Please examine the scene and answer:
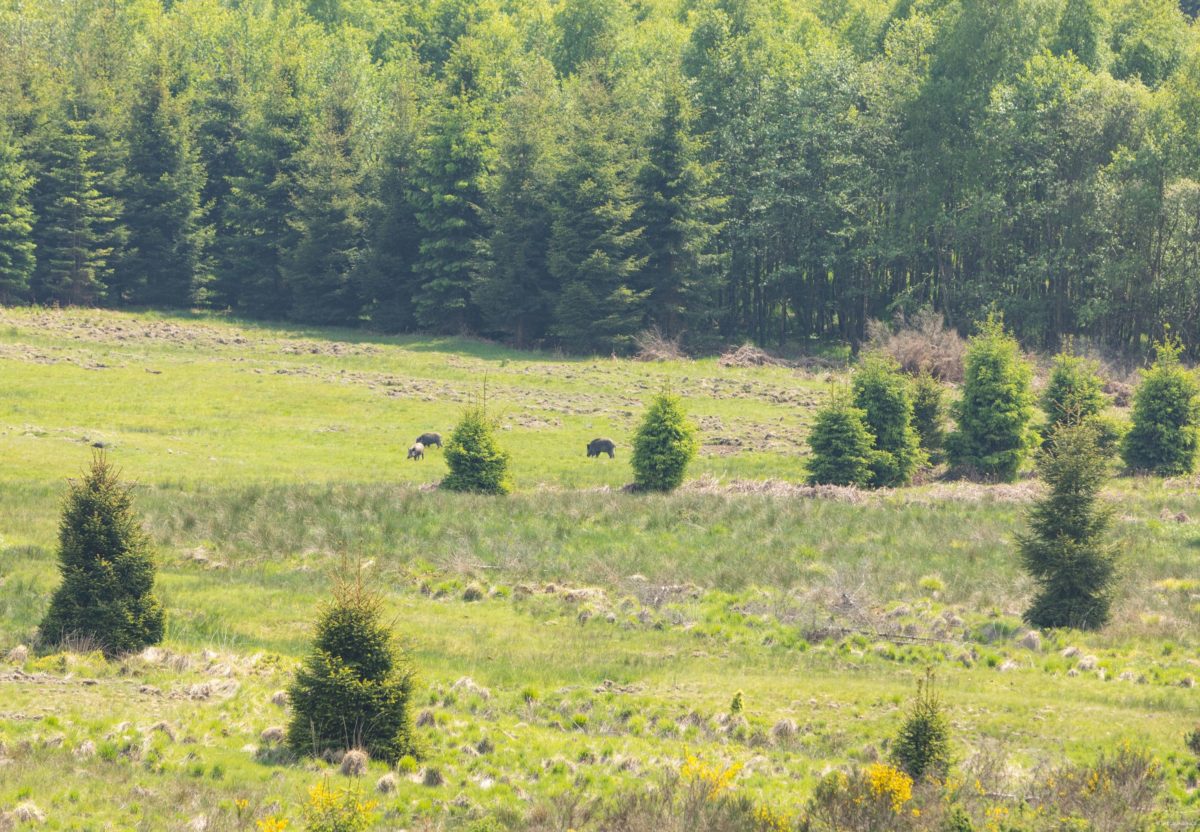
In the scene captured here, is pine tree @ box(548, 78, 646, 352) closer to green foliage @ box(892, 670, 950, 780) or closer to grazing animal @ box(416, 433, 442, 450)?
grazing animal @ box(416, 433, 442, 450)

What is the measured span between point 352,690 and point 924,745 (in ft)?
25.0

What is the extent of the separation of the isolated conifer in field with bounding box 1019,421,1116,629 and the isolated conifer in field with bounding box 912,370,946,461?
56.1ft

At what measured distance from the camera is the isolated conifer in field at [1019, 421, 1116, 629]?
84.0ft

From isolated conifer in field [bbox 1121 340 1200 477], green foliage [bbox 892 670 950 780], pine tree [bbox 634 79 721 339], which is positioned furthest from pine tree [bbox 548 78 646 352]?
green foliage [bbox 892 670 950 780]

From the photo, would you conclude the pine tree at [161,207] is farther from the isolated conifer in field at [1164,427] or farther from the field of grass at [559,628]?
the isolated conifer in field at [1164,427]

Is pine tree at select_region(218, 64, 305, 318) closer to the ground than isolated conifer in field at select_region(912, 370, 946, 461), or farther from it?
farther from it

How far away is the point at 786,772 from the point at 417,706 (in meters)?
5.71

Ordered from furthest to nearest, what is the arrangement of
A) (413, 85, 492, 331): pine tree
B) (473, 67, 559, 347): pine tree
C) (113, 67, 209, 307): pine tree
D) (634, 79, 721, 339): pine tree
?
(113, 67, 209, 307): pine tree < (413, 85, 492, 331): pine tree < (473, 67, 559, 347): pine tree < (634, 79, 721, 339): pine tree

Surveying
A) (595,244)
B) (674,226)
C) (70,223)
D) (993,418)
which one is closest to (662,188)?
(674,226)

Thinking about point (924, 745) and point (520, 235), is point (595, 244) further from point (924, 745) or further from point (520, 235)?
point (924, 745)

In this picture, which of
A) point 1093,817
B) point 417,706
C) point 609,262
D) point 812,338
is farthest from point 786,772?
point 812,338

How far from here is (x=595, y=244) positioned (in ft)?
231

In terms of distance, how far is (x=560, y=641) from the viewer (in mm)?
24828

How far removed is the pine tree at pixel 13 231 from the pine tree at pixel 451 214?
66.8ft
